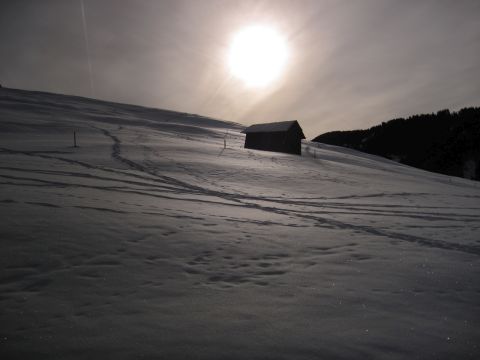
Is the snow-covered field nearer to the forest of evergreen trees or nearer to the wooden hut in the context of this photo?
the wooden hut

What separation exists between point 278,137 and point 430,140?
88.1 meters

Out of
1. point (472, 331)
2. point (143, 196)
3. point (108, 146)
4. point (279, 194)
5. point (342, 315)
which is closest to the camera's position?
point (472, 331)

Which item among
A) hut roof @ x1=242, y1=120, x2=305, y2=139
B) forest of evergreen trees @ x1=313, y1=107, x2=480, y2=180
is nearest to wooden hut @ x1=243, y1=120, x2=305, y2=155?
hut roof @ x1=242, y1=120, x2=305, y2=139

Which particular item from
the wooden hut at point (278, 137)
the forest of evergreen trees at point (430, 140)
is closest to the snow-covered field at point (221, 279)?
the wooden hut at point (278, 137)

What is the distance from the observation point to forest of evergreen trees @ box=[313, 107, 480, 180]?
70.8 m

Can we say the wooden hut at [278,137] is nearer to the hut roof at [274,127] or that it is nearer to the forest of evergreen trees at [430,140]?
the hut roof at [274,127]

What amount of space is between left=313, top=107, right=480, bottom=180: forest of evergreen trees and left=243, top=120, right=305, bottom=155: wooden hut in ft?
174

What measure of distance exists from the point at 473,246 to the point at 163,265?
5.95 metres

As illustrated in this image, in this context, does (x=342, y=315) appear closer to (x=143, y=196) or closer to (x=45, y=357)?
(x=45, y=357)

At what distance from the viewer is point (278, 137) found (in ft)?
107

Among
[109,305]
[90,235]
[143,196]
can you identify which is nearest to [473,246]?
[109,305]

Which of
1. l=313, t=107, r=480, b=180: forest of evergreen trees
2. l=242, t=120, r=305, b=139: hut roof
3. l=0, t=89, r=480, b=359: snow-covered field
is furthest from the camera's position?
l=313, t=107, r=480, b=180: forest of evergreen trees

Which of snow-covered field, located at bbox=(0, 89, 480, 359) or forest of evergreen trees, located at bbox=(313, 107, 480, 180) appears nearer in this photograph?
snow-covered field, located at bbox=(0, 89, 480, 359)

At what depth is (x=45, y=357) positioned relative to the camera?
2.34m
